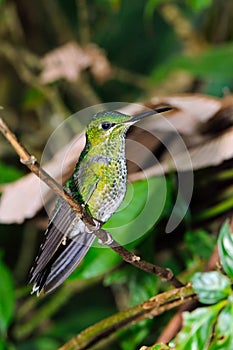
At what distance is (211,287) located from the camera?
37.8 inches

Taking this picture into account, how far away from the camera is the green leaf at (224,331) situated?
898 millimetres

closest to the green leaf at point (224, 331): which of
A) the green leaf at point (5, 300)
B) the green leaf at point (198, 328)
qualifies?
the green leaf at point (198, 328)

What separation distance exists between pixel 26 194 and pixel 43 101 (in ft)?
3.90

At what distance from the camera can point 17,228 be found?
99.0 inches

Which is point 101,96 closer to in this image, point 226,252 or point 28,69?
point 28,69

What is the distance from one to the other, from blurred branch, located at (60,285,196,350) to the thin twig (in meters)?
0.03

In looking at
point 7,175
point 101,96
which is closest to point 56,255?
point 7,175

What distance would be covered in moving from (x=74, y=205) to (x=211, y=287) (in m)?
0.34

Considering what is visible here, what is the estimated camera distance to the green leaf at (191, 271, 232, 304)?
956 mm

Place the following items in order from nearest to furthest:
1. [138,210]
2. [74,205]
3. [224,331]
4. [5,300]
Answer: [74,205] → [224,331] → [138,210] → [5,300]

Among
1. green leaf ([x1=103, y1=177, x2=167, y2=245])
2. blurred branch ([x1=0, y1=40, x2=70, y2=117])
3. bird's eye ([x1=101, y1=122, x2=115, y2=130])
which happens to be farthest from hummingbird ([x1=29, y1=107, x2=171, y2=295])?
blurred branch ([x1=0, y1=40, x2=70, y2=117])

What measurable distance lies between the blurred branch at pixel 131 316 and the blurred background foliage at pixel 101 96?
0.12 m

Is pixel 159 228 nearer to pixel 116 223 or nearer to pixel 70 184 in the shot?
pixel 116 223

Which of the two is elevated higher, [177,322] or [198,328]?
[198,328]
